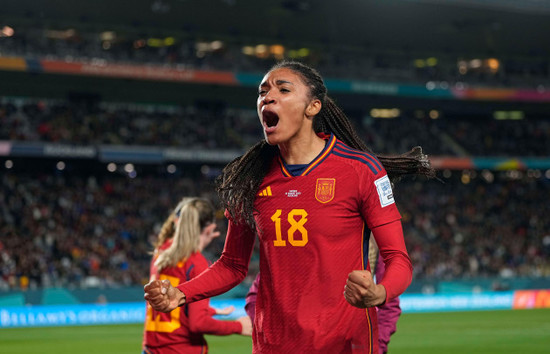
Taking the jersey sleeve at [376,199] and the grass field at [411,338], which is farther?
the grass field at [411,338]

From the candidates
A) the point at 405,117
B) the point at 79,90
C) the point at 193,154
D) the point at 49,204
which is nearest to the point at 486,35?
the point at 405,117

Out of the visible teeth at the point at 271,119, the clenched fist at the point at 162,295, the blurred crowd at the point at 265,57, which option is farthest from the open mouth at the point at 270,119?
the blurred crowd at the point at 265,57

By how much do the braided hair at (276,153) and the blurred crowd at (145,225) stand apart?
19.0 m

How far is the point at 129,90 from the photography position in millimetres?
35344

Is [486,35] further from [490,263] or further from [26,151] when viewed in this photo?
[26,151]

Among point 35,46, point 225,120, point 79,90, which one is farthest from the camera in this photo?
point 225,120

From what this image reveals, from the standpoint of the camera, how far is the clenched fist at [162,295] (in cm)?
344

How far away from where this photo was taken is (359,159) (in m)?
3.50

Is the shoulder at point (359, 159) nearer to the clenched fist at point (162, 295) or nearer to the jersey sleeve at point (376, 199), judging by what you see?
the jersey sleeve at point (376, 199)

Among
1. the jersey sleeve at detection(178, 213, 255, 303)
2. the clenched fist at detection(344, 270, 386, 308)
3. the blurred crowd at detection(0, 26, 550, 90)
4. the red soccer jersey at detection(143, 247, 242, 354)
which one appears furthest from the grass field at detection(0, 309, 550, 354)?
the blurred crowd at detection(0, 26, 550, 90)

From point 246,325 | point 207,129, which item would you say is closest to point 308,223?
point 246,325

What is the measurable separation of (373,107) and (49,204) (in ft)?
59.2

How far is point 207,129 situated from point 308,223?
108ft

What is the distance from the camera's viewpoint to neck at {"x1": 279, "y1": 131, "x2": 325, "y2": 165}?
359 centimetres
